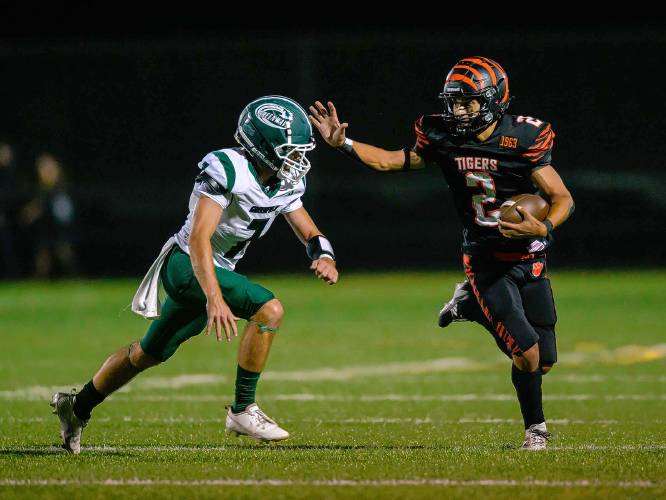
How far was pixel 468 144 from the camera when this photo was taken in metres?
6.89

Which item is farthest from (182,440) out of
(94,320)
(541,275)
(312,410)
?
(94,320)

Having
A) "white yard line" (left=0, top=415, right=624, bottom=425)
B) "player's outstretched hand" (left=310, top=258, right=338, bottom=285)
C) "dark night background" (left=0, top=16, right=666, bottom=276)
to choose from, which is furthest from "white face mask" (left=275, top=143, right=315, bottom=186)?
"dark night background" (left=0, top=16, right=666, bottom=276)

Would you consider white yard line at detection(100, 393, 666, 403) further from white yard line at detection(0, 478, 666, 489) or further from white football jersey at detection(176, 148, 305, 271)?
white yard line at detection(0, 478, 666, 489)

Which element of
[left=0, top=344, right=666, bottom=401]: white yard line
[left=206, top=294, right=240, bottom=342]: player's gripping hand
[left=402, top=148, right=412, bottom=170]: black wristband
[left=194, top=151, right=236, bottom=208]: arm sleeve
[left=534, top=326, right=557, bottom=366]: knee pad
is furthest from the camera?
[left=0, top=344, right=666, bottom=401]: white yard line

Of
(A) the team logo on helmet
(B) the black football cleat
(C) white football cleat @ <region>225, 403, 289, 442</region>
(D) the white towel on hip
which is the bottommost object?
(C) white football cleat @ <region>225, 403, 289, 442</region>

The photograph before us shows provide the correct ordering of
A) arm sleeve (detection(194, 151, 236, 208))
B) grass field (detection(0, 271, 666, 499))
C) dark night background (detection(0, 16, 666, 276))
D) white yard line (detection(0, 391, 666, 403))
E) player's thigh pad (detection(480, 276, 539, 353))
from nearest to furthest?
grass field (detection(0, 271, 666, 499))
arm sleeve (detection(194, 151, 236, 208))
player's thigh pad (detection(480, 276, 539, 353))
white yard line (detection(0, 391, 666, 403))
dark night background (detection(0, 16, 666, 276))

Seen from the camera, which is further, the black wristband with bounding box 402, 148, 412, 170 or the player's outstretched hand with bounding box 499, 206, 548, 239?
the black wristband with bounding box 402, 148, 412, 170

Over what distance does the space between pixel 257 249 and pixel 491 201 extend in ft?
40.2

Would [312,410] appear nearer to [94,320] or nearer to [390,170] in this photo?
[390,170]

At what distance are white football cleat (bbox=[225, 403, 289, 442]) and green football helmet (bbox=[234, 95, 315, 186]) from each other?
114cm

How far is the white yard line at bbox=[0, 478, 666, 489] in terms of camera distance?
17.8 feet

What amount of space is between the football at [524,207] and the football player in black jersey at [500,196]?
6 cm

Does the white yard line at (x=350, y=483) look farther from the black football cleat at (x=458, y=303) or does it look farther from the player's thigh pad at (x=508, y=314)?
the black football cleat at (x=458, y=303)

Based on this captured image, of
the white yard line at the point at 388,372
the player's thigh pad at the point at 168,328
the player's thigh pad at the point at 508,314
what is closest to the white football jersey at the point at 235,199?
the player's thigh pad at the point at 168,328
